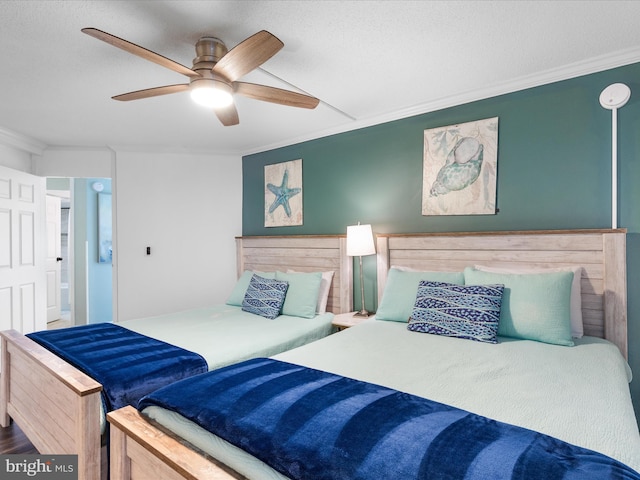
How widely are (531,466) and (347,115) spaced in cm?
286

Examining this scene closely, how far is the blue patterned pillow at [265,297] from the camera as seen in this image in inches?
119

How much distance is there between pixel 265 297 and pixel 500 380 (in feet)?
6.57

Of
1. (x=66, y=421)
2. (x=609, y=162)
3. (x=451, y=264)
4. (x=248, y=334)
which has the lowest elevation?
(x=66, y=421)

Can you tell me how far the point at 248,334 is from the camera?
2434 millimetres

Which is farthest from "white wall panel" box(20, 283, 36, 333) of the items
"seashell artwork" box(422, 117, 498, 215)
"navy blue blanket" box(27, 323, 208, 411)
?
"seashell artwork" box(422, 117, 498, 215)

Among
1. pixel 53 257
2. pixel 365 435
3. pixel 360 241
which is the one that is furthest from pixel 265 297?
pixel 53 257

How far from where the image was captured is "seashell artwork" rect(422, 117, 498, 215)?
106 inches

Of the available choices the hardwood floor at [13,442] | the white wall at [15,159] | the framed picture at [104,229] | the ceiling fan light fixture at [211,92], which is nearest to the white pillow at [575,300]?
the ceiling fan light fixture at [211,92]

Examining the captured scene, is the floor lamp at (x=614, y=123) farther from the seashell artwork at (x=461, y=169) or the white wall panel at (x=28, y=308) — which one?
the white wall panel at (x=28, y=308)

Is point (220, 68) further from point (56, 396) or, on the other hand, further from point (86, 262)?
point (86, 262)

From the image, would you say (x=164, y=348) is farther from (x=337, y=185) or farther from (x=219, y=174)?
(x=219, y=174)

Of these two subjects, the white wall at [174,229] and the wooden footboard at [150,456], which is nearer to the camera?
the wooden footboard at [150,456]

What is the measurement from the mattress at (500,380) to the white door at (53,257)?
17.9 ft

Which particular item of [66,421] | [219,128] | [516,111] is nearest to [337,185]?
[219,128]
